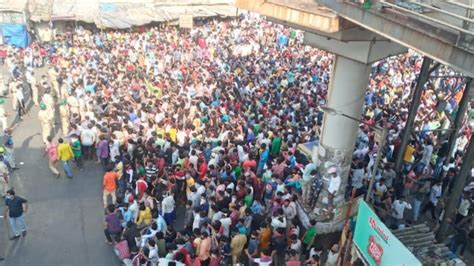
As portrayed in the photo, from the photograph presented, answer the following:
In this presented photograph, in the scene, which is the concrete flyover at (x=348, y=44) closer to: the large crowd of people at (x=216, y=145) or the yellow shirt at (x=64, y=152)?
the large crowd of people at (x=216, y=145)

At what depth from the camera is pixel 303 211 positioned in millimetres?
10641

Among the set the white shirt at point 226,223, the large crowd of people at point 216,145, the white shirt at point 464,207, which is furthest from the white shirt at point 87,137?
the white shirt at point 464,207

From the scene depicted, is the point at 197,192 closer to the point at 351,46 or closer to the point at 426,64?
the point at 351,46

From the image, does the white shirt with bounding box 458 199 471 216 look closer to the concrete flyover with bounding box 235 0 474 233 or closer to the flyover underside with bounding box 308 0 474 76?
the concrete flyover with bounding box 235 0 474 233

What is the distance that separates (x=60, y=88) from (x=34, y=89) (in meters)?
0.87

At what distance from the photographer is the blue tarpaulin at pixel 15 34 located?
896 inches

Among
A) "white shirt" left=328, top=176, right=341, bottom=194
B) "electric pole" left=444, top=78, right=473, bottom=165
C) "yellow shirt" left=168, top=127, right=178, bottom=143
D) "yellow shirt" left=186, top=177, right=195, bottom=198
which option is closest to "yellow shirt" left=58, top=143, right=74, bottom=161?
"yellow shirt" left=168, top=127, right=178, bottom=143

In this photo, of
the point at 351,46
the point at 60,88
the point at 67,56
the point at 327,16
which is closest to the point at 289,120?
the point at 351,46

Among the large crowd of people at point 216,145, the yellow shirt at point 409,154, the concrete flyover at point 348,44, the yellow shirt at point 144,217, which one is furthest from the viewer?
the yellow shirt at point 409,154

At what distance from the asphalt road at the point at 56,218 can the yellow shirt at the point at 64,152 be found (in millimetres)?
781

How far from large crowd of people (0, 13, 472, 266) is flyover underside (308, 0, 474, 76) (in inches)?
155

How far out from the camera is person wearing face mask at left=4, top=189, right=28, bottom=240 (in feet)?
30.0

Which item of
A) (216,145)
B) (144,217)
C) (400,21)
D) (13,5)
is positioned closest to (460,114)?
(216,145)

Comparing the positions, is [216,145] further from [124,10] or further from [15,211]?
[124,10]
